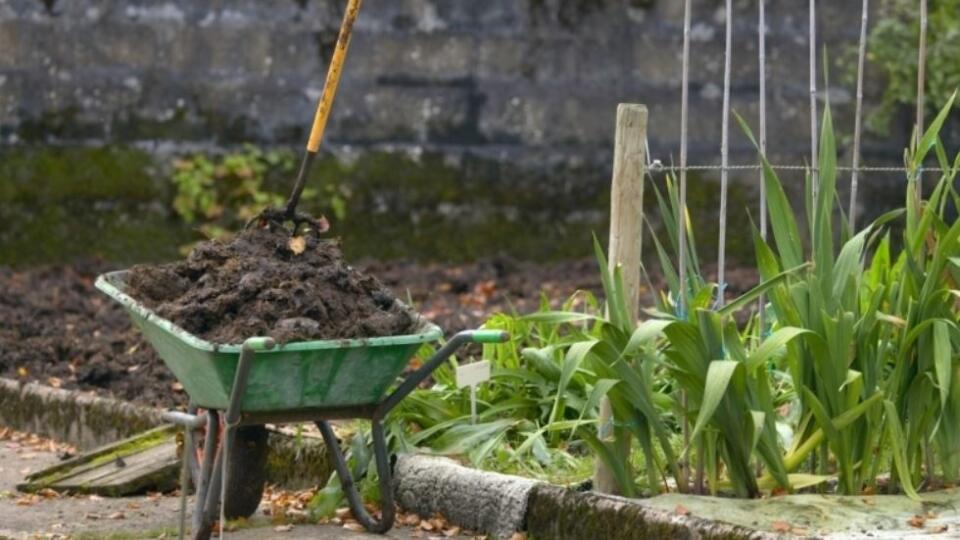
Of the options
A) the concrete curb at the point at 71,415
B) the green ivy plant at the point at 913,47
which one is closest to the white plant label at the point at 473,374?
the concrete curb at the point at 71,415

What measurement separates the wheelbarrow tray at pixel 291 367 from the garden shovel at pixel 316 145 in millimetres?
500

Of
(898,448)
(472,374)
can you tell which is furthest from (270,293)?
(898,448)

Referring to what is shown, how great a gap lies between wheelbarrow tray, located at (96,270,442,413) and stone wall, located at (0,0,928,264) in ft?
13.4

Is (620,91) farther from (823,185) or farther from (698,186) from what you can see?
(823,185)

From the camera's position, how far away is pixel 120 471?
6.32 m

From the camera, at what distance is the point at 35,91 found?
9352mm

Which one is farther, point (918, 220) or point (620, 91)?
point (620, 91)

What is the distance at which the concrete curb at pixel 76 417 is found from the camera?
6914 millimetres

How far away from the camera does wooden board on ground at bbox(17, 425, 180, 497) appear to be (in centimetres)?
627

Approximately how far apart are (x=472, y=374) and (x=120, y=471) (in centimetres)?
133

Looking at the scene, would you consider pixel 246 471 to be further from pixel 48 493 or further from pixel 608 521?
pixel 608 521

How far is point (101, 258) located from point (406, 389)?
427cm

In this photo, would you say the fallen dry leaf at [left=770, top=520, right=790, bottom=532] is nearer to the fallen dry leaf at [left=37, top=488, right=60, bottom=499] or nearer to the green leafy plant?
the green leafy plant

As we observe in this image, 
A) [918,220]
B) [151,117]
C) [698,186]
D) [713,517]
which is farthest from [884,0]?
[713,517]
